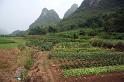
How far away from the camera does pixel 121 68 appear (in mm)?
24703

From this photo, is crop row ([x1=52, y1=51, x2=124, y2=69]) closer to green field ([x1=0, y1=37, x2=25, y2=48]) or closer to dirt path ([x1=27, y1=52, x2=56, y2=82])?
dirt path ([x1=27, y1=52, x2=56, y2=82])

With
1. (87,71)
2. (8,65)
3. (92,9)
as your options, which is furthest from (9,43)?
(92,9)

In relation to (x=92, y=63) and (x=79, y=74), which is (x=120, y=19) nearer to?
(x=92, y=63)

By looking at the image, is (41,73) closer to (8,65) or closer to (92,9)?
(8,65)

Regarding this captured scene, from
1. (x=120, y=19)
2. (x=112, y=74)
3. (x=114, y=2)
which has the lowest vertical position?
(x=112, y=74)

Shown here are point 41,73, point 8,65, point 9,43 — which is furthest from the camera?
point 9,43

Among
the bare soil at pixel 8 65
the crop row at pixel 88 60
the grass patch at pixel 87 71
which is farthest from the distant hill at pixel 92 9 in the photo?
the grass patch at pixel 87 71

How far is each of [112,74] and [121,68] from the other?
2.23 m

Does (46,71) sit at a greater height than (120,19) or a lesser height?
lesser

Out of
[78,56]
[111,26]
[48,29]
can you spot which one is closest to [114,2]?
[48,29]

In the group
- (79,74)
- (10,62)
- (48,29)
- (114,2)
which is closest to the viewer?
(79,74)

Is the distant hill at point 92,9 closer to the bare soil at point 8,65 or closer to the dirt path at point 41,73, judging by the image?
the bare soil at point 8,65

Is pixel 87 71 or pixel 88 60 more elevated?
pixel 88 60

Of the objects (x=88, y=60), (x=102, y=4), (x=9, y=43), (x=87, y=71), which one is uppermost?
(x=102, y=4)
